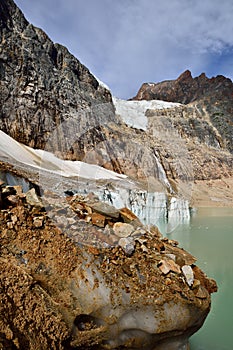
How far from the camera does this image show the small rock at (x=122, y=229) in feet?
9.96

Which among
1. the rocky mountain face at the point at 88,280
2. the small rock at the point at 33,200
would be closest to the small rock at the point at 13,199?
the rocky mountain face at the point at 88,280

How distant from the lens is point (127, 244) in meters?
2.88

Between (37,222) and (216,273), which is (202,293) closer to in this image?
(37,222)

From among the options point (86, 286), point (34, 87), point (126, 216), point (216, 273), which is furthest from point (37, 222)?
point (34, 87)

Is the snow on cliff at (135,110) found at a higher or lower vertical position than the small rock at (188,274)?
higher

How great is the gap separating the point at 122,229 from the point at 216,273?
18.5ft

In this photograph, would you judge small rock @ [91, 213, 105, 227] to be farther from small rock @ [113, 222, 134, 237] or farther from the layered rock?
small rock @ [113, 222, 134, 237]

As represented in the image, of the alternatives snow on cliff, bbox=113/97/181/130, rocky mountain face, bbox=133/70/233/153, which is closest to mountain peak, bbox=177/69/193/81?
rocky mountain face, bbox=133/70/233/153

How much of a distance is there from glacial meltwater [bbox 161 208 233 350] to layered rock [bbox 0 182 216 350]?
5.99 ft

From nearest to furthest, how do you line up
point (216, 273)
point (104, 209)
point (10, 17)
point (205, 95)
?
point (104, 209), point (216, 273), point (10, 17), point (205, 95)

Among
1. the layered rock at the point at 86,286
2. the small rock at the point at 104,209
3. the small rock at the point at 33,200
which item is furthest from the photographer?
the small rock at the point at 104,209

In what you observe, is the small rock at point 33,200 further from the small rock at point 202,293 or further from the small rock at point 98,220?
the small rock at point 202,293

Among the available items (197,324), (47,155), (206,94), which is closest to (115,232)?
(197,324)

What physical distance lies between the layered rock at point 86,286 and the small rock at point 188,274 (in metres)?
0.01
